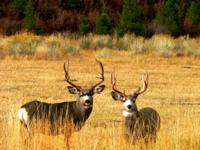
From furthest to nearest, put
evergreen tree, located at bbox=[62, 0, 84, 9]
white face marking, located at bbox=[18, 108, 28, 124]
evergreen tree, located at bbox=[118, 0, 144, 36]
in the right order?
evergreen tree, located at bbox=[62, 0, 84, 9], evergreen tree, located at bbox=[118, 0, 144, 36], white face marking, located at bbox=[18, 108, 28, 124]

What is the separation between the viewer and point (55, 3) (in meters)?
57.7

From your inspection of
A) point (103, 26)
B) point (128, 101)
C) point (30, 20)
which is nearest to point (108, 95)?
point (128, 101)

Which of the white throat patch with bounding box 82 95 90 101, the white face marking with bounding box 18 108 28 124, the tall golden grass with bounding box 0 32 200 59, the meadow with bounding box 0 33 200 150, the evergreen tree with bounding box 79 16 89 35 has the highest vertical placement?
the white throat patch with bounding box 82 95 90 101

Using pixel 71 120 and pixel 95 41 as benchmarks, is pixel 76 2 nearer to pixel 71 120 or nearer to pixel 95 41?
pixel 95 41

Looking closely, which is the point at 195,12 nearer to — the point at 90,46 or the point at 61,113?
the point at 90,46

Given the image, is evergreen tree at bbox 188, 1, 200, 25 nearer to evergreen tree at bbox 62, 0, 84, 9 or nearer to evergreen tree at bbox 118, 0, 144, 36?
evergreen tree at bbox 118, 0, 144, 36

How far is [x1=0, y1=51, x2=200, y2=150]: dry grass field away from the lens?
10062mm

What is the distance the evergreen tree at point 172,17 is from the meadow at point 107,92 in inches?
509

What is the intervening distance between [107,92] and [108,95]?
91 cm

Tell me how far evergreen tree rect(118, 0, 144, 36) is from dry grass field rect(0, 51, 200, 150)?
37.9 ft

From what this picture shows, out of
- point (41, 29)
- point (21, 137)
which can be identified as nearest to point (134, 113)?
point (21, 137)

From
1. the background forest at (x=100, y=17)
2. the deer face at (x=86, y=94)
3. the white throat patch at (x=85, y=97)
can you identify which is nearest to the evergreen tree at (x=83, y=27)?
the background forest at (x=100, y=17)

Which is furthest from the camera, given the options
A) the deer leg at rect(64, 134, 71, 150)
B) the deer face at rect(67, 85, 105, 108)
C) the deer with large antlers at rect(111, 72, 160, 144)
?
the deer face at rect(67, 85, 105, 108)

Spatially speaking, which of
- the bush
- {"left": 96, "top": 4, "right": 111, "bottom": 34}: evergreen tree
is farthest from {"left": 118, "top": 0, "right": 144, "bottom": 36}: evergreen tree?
the bush
